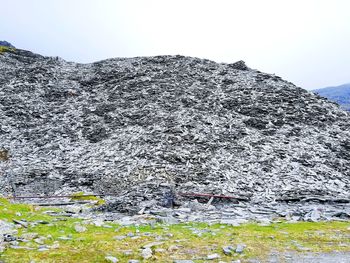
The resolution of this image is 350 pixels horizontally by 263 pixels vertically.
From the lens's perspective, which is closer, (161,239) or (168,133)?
(161,239)

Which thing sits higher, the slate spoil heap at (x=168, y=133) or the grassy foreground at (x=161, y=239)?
the slate spoil heap at (x=168, y=133)

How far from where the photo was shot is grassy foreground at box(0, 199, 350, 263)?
13.1 m

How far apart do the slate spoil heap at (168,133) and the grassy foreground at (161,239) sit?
6711mm

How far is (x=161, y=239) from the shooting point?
15539 millimetres

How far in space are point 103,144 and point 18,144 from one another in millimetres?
8894

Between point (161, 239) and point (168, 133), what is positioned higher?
point (168, 133)

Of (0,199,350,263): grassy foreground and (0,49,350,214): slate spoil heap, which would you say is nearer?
(0,199,350,263): grassy foreground

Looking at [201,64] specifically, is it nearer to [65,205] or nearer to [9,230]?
[65,205]

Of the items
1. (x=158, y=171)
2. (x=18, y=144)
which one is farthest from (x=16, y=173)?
(x=158, y=171)

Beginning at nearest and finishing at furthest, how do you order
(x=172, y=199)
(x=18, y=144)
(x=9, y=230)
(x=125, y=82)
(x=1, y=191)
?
(x=9, y=230) < (x=172, y=199) < (x=1, y=191) < (x=18, y=144) < (x=125, y=82)

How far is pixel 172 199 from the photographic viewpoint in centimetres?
2461

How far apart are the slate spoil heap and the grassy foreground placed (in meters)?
6.71

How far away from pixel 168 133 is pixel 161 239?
21.5 metres

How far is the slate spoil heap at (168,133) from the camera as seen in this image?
30.0 m
